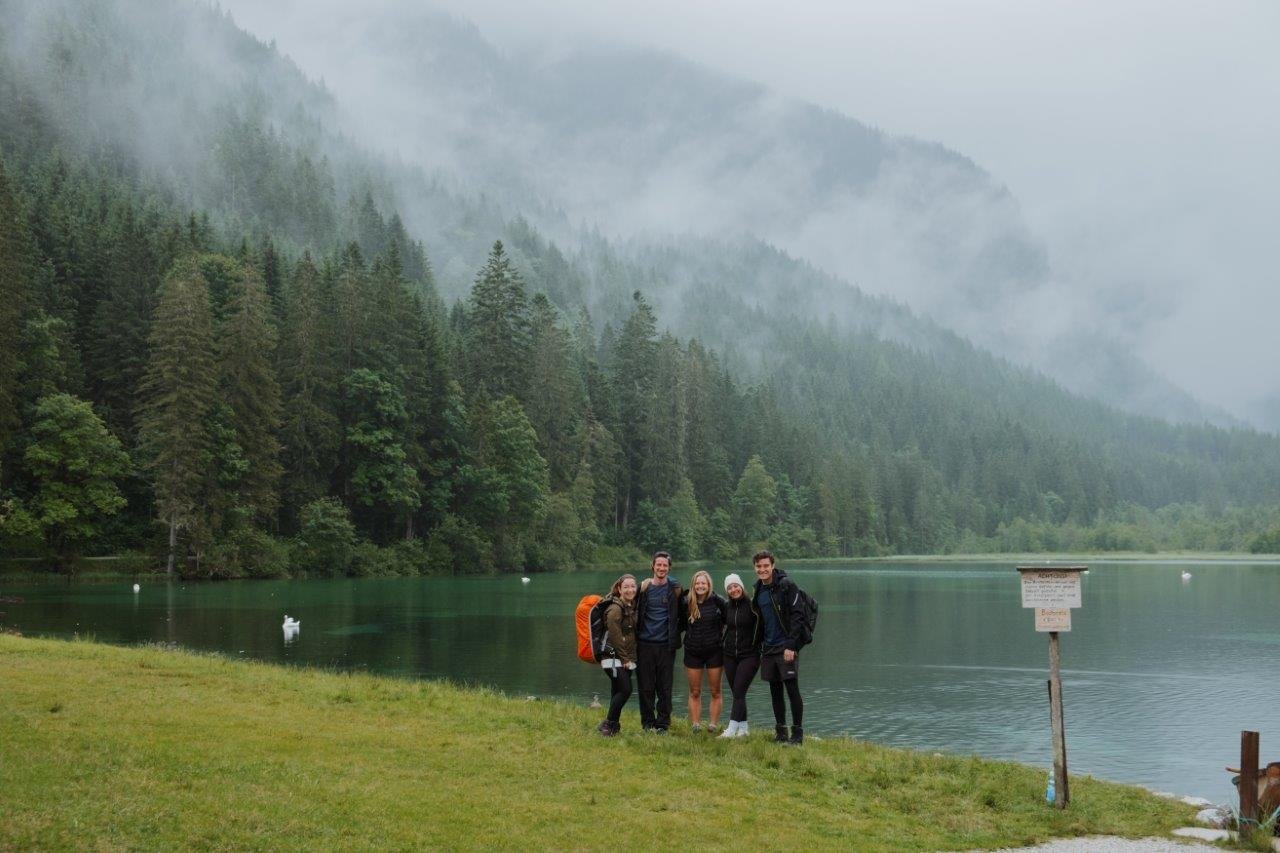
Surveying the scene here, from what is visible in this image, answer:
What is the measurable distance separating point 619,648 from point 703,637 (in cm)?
150

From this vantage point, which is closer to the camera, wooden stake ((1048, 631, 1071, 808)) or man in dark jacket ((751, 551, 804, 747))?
wooden stake ((1048, 631, 1071, 808))

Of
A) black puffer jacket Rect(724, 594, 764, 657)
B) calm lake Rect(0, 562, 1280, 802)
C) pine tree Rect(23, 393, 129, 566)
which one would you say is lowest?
calm lake Rect(0, 562, 1280, 802)

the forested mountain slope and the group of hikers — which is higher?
the forested mountain slope

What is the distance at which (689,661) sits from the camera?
16734 mm

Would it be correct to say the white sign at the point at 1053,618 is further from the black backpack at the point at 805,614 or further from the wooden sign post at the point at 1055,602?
the black backpack at the point at 805,614

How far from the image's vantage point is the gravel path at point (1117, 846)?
11125mm

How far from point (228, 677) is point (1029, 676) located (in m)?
24.9

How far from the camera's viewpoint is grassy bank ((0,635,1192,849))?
9758mm

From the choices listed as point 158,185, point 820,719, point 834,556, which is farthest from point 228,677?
point 158,185

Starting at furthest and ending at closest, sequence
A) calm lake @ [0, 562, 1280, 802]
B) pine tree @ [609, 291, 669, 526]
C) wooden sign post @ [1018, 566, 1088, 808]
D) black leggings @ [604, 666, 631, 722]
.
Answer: pine tree @ [609, 291, 669, 526] → calm lake @ [0, 562, 1280, 802] → black leggings @ [604, 666, 631, 722] → wooden sign post @ [1018, 566, 1088, 808]

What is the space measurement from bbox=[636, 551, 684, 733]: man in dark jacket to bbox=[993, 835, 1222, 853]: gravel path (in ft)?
20.0

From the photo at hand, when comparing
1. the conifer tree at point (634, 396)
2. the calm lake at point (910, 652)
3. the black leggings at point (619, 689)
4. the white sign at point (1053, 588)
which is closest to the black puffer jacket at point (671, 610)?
the black leggings at point (619, 689)

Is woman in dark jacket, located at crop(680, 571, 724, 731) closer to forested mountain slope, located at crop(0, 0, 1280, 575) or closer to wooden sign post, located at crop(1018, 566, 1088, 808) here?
wooden sign post, located at crop(1018, 566, 1088, 808)

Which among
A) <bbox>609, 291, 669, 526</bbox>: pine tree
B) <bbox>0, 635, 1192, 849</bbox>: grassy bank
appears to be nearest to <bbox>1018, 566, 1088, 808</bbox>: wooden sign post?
Answer: <bbox>0, 635, 1192, 849</bbox>: grassy bank
